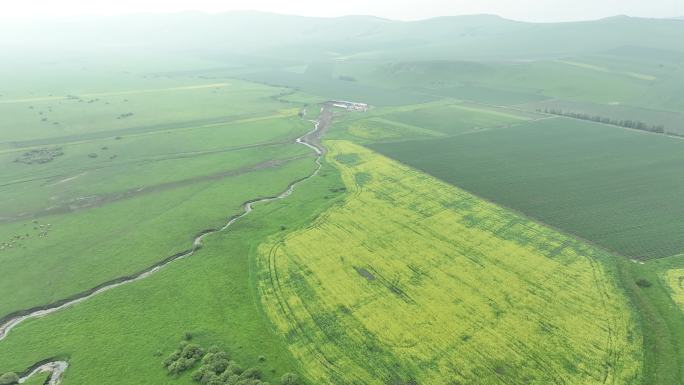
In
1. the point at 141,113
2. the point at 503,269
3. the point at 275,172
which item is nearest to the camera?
the point at 503,269

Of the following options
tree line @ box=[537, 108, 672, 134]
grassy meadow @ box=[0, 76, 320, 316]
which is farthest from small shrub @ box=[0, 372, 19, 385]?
tree line @ box=[537, 108, 672, 134]

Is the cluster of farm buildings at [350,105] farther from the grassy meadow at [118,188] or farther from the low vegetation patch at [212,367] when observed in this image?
the low vegetation patch at [212,367]

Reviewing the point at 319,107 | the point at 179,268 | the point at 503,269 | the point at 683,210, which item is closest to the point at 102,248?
the point at 179,268

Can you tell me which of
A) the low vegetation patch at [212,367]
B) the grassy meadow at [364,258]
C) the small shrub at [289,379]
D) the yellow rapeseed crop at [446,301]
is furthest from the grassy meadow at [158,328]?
the yellow rapeseed crop at [446,301]

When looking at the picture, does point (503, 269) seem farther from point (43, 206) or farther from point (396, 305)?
point (43, 206)

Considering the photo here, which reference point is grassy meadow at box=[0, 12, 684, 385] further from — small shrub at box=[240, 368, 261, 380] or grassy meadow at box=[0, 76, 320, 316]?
small shrub at box=[240, 368, 261, 380]

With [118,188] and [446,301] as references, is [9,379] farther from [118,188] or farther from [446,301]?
[118,188]

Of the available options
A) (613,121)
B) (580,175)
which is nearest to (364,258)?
(580,175)

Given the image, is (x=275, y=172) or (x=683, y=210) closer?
(x=683, y=210)
